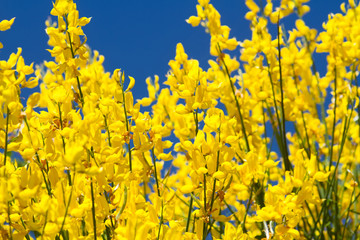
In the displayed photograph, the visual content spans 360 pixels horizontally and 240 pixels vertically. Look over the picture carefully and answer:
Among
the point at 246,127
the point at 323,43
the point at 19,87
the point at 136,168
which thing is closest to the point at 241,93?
the point at 246,127

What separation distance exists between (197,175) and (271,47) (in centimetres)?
72

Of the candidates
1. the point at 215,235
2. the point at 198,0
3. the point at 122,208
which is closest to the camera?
the point at 122,208

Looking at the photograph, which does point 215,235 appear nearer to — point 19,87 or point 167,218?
point 167,218

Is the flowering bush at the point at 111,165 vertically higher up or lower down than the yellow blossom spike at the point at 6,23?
lower down

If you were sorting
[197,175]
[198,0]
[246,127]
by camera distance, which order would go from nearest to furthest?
[197,175] < [198,0] < [246,127]

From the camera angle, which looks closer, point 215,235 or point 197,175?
point 197,175

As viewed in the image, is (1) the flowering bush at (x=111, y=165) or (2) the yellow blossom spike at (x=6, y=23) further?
(2) the yellow blossom spike at (x=6, y=23)

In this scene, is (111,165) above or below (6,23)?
below

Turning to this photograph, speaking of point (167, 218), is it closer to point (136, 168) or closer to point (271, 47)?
point (136, 168)

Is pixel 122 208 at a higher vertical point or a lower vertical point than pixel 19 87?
lower

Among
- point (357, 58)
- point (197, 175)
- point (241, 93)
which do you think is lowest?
point (197, 175)

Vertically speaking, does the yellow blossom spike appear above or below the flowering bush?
above

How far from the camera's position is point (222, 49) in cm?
155

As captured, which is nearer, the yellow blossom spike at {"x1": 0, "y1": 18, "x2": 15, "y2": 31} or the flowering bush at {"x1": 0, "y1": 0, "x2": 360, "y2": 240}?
the flowering bush at {"x1": 0, "y1": 0, "x2": 360, "y2": 240}
